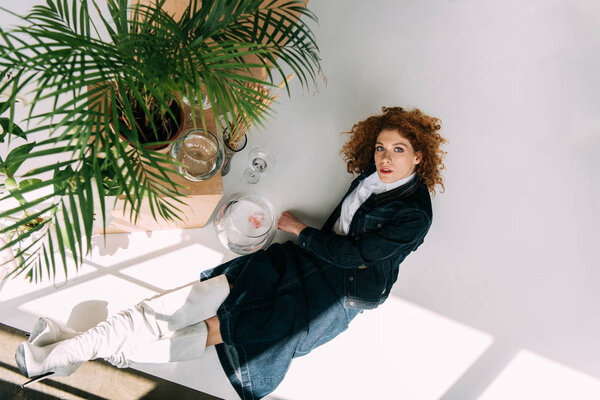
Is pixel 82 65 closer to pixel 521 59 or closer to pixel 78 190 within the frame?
pixel 78 190

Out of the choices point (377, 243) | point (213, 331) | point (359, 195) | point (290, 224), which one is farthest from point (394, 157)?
point (213, 331)

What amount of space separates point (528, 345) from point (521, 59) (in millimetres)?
1682

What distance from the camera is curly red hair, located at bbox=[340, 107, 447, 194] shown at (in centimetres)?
172

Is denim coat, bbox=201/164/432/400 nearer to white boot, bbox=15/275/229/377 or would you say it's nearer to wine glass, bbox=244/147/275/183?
white boot, bbox=15/275/229/377

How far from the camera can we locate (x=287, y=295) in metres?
1.77

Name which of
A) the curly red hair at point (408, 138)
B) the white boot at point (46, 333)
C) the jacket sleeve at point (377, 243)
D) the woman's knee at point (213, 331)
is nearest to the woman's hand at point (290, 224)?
the jacket sleeve at point (377, 243)

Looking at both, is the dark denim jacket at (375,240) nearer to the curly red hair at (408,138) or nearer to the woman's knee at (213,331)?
the curly red hair at (408,138)

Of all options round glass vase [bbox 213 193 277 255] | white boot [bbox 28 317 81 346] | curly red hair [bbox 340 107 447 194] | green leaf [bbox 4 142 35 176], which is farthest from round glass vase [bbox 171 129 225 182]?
white boot [bbox 28 317 81 346]

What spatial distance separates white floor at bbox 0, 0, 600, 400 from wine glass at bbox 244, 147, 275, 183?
2.0 inches

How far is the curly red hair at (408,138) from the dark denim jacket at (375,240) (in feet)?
0.23

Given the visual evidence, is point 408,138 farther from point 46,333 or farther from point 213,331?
point 46,333

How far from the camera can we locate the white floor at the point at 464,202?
2027 mm

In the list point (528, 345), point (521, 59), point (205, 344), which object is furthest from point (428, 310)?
point (521, 59)

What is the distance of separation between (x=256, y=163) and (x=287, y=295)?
2.26ft
